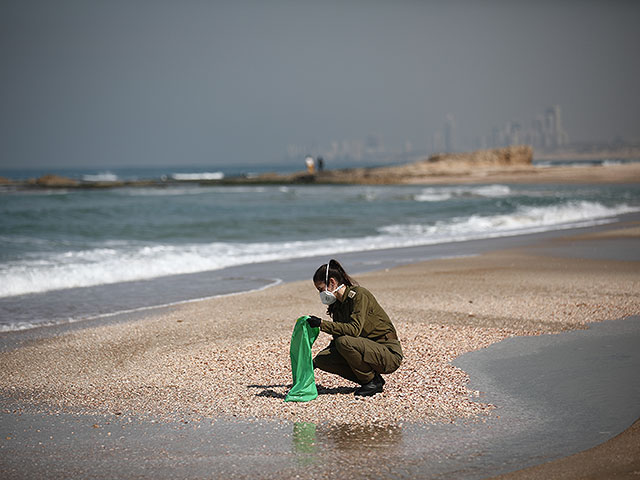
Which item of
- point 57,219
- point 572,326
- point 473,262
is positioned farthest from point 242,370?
point 57,219

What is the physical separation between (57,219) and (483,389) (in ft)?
88.0

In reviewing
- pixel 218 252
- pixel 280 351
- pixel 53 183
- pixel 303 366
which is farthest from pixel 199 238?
pixel 53 183

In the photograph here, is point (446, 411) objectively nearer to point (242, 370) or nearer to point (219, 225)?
point (242, 370)

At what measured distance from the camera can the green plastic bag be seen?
6.37 metres

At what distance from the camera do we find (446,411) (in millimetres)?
5992

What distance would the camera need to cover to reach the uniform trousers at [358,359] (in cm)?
630

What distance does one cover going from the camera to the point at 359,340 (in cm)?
633

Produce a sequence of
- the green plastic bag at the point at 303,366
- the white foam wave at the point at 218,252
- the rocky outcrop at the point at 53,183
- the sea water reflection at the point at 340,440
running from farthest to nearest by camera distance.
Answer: the rocky outcrop at the point at 53,183 < the white foam wave at the point at 218,252 < the green plastic bag at the point at 303,366 < the sea water reflection at the point at 340,440

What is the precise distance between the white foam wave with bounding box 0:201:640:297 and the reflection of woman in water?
30.4 feet

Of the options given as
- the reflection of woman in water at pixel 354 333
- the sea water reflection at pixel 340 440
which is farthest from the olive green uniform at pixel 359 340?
the sea water reflection at pixel 340 440

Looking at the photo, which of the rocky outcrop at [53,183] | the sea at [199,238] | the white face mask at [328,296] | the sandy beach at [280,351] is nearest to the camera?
the white face mask at [328,296]

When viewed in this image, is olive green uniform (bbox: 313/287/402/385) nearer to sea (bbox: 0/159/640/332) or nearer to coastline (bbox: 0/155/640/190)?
sea (bbox: 0/159/640/332)

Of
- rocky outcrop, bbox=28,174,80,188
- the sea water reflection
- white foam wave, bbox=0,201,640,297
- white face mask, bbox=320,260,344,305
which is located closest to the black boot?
the sea water reflection

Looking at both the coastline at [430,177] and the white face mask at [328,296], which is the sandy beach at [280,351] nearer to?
the white face mask at [328,296]
